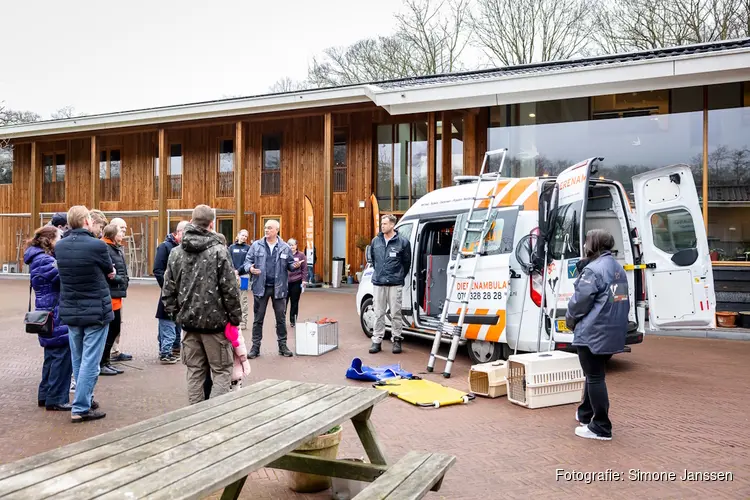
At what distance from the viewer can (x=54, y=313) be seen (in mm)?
5750

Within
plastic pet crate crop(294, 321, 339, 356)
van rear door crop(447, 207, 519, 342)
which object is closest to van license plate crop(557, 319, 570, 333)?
van rear door crop(447, 207, 519, 342)

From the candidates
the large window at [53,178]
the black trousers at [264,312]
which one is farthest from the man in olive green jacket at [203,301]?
the large window at [53,178]

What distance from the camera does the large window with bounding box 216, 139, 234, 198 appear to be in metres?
23.5

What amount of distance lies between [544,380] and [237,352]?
9.88ft

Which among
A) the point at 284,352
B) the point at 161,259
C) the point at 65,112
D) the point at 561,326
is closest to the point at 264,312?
the point at 284,352

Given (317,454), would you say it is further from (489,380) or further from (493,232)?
(493,232)

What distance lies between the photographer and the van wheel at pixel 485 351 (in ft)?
25.1

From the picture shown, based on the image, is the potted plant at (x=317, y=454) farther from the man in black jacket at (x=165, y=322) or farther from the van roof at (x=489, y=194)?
the man in black jacket at (x=165, y=322)

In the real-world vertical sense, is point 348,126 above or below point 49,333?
above

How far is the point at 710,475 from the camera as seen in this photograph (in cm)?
424

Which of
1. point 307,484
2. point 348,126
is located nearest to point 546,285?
point 307,484

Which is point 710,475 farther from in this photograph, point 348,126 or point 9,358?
point 348,126

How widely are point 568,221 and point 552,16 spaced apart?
2052 cm

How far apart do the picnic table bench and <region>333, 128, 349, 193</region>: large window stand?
1756cm
